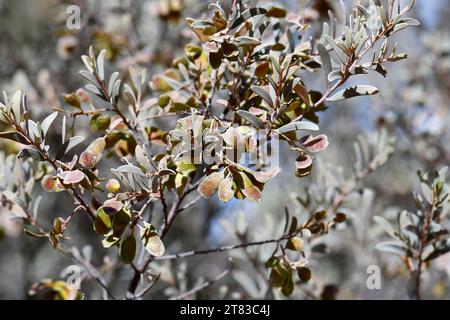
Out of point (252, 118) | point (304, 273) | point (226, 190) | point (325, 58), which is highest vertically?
point (325, 58)

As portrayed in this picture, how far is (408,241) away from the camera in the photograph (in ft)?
3.76

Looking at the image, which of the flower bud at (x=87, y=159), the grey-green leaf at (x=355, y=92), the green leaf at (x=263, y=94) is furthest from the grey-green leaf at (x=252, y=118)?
the flower bud at (x=87, y=159)

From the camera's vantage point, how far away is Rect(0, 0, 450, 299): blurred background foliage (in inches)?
56.7

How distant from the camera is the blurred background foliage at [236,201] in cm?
144

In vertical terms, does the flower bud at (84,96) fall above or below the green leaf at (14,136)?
above

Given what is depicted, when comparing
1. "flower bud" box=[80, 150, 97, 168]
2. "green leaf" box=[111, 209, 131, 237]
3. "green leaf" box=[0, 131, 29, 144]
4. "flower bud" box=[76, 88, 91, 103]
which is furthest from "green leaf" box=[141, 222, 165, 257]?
"flower bud" box=[76, 88, 91, 103]

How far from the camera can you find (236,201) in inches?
77.6

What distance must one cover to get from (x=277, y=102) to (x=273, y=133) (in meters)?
0.05

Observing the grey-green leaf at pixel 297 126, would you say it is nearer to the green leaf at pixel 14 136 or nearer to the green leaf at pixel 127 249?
the green leaf at pixel 127 249

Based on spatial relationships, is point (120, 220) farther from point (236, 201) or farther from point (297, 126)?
point (236, 201)

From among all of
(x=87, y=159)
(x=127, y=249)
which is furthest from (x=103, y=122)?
(x=127, y=249)

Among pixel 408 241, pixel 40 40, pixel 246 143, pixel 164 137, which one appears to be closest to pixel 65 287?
pixel 164 137

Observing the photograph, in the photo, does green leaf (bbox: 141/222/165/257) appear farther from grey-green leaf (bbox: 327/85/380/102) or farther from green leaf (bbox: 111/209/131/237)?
grey-green leaf (bbox: 327/85/380/102)

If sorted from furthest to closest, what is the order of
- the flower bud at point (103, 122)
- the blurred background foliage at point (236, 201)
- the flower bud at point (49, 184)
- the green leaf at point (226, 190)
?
1. the blurred background foliage at point (236, 201)
2. the flower bud at point (103, 122)
3. the flower bud at point (49, 184)
4. the green leaf at point (226, 190)
